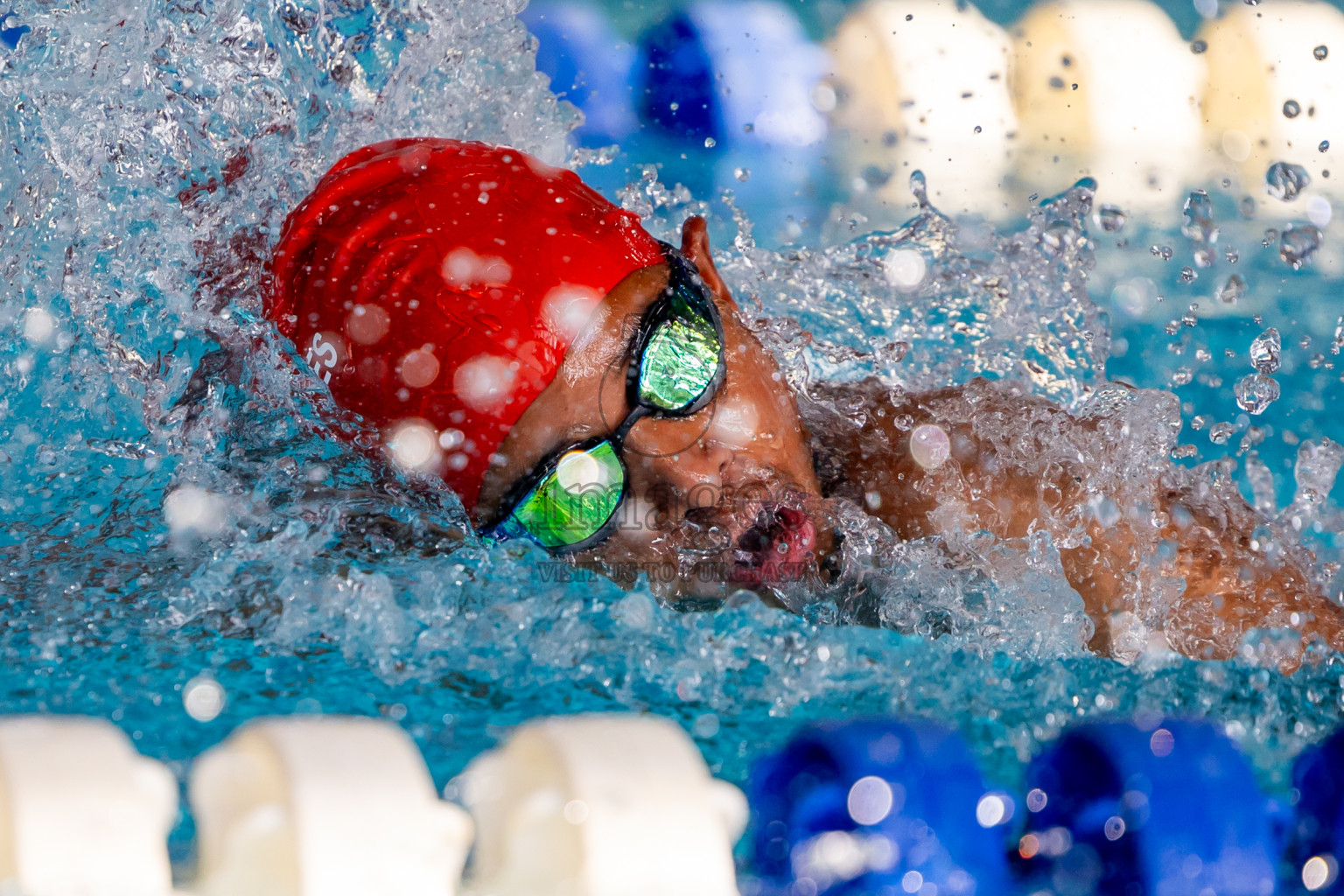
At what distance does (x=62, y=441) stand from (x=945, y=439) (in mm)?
1138

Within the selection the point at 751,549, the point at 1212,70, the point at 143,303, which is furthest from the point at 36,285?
the point at 1212,70

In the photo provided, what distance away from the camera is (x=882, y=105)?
305cm

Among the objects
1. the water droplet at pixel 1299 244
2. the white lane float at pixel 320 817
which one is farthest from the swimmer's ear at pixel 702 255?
the water droplet at pixel 1299 244

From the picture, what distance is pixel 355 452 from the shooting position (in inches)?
47.2

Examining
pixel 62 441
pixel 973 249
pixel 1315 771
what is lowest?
pixel 973 249

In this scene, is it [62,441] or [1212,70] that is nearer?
[62,441]

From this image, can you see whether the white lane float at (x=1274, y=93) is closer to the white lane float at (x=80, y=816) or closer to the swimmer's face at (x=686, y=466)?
the swimmer's face at (x=686, y=466)

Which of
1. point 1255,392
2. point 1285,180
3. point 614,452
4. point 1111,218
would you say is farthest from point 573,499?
point 1285,180

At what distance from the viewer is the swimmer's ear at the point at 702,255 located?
4.34ft

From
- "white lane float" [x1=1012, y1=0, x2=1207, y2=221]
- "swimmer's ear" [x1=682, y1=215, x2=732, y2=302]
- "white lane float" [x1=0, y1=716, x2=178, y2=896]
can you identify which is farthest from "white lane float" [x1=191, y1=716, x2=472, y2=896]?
"white lane float" [x1=1012, y1=0, x2=1207, y2=221]

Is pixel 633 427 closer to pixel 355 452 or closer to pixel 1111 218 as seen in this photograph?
pixel 355 452

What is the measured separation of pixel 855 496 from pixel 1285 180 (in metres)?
2.06

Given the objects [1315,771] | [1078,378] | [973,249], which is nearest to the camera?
[1315,771]

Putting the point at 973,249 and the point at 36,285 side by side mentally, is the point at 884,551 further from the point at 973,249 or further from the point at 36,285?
the point at 973,249
